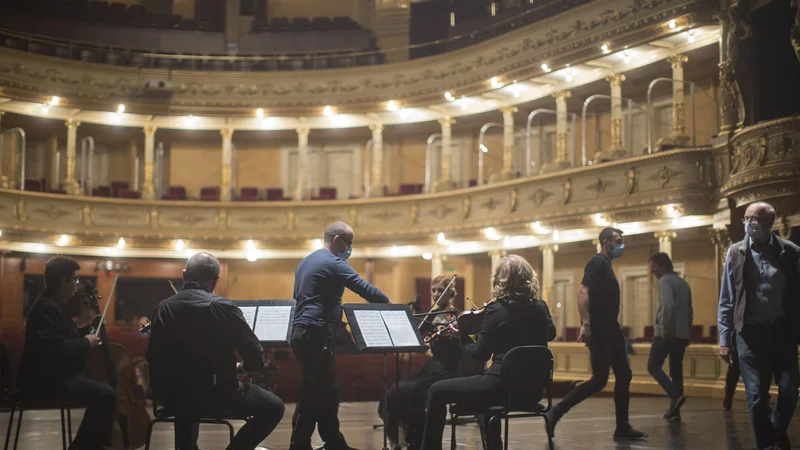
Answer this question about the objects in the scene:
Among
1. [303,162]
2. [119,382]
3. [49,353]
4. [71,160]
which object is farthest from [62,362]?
[71,160]

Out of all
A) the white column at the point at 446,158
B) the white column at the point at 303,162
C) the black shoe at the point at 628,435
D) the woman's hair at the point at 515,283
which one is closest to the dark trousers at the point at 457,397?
the woman's hair at the point at 515,283

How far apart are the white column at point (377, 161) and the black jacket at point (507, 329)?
18.9 meters

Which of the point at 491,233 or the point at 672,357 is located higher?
the point at 491,233

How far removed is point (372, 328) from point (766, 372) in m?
2.50

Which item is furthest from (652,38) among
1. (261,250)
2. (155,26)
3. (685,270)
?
(155,26)

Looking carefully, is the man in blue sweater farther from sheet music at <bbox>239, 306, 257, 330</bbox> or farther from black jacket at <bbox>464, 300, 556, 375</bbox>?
black jacket at <bbox>464, 300, 556, 375</bbox>

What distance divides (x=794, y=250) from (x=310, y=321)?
3218 millimetres

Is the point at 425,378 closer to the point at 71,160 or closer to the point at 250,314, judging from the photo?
the point at 250,314

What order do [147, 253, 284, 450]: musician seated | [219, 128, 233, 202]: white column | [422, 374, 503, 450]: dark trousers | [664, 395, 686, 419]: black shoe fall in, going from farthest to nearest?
[219, 128, 233, 202]: white column
[664, 395, 686, 419]: black shoe
[422, 374, 503, 450]: dark trousers
[147, 253, 284, 450]: musician seated

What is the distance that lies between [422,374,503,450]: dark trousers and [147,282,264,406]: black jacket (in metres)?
1.17

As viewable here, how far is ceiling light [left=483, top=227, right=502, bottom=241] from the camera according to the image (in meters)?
21.1

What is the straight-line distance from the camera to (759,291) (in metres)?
5.90

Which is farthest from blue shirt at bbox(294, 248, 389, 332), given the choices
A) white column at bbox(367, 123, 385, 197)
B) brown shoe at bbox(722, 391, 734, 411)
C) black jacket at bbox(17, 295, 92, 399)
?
white column at bbox(367, 123, 385, 197)

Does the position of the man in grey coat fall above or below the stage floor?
above
